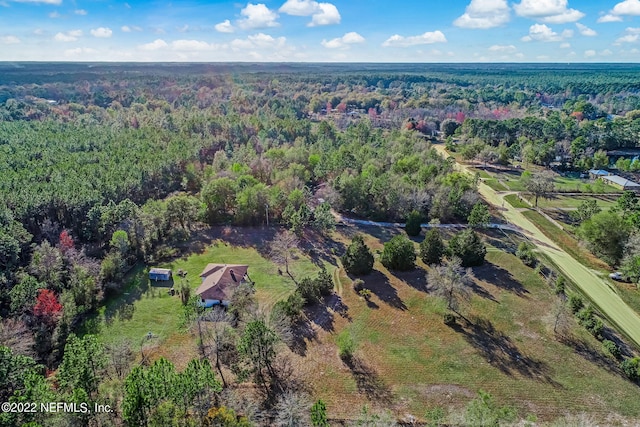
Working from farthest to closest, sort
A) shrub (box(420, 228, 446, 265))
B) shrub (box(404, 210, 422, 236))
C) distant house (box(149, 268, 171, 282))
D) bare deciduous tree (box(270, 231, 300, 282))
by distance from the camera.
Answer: shrub (box(404, 210, 422, 236)) → bare deciduous tree (box(270, 231, 300, 282)) → shrub (box(420, 228, 446, 265)) → distant house (box(149, 268, 171, 282))

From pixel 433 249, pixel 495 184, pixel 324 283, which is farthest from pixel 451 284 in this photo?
pixel 495 184

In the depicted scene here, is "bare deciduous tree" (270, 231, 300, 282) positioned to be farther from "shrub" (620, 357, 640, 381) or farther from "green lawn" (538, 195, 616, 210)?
"green lawn" (538, 195, 616, 210)

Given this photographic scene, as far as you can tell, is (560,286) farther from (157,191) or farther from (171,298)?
(157,191)

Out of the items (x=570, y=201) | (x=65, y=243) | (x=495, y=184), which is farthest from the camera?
(x=495, y=184)

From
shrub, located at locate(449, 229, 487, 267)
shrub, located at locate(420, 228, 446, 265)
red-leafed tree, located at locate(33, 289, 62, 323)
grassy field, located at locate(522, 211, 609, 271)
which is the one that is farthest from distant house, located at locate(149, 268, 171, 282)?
grassy field, located at locate(522, 211, 609, 271)

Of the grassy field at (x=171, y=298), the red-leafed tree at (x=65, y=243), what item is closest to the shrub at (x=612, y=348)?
the grassy field at (x=171, y=298)

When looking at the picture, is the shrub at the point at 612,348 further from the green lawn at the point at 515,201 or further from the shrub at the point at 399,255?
the green lawn at the point at 515,201
